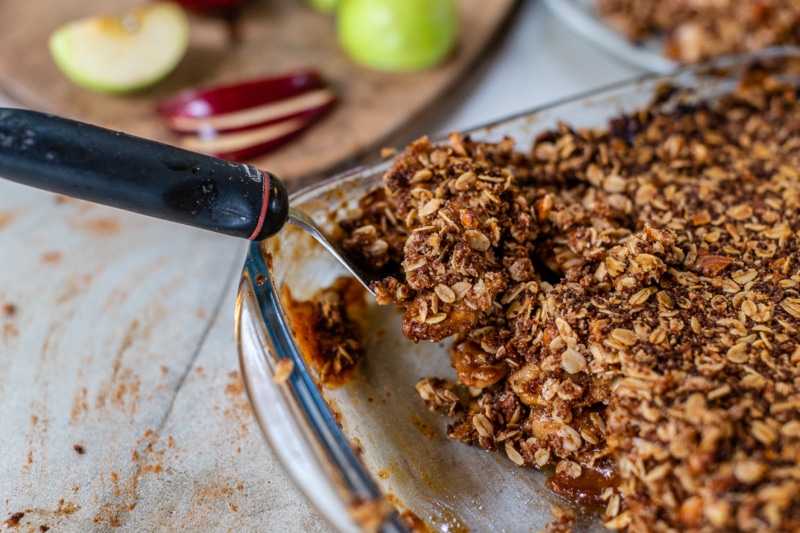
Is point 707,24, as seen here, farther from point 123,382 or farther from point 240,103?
point 123,382

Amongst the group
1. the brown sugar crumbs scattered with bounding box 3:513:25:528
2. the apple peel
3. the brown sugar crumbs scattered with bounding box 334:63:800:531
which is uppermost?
the brown sugar crumbs scattered with bounding box 334:63:800:531

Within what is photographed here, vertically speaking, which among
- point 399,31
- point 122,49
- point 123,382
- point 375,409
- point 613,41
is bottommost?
point 123,382

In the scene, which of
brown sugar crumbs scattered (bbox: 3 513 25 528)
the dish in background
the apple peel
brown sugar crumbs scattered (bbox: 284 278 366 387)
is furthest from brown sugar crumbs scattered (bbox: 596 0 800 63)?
brown sugar crumbs scattered (bbox: 3 513 25 528)

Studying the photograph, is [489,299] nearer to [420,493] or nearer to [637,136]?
[420,493]

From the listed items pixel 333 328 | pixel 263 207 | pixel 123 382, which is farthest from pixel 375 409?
pixel 123 382

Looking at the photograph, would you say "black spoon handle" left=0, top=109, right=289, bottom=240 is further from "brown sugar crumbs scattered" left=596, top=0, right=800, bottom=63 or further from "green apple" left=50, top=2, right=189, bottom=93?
"brown sugar crumbs scattered" left=596, top=0, right=800, bottom=63

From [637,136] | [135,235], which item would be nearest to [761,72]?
[637,136]

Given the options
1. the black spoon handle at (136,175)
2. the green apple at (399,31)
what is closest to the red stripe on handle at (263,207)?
the black spoon handle at (136,175)
